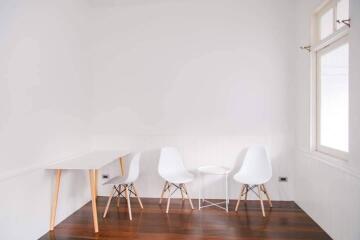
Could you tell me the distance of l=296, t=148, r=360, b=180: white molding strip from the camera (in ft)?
7.00

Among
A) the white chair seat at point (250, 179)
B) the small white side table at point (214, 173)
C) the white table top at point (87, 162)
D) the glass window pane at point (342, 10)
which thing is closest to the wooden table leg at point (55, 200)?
the white table top at point (87, 162)

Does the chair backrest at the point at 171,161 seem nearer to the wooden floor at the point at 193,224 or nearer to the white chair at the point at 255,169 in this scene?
the wooden floor at the point at 193,224

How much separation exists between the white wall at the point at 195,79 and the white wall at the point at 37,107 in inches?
21.7

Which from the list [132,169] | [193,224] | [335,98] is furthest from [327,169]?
[132,169]

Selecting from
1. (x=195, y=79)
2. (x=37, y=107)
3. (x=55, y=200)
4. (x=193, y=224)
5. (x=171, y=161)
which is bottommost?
(x=193, y=224)

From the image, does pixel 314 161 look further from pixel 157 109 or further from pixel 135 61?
pixel 135 61

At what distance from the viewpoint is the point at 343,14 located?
8.25 feet

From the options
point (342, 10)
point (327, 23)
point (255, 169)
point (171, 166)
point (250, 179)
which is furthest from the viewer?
point (171, 166)

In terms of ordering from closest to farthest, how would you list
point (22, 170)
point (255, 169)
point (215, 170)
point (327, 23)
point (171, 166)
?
point (22, 170) < point (327, 23) < point (215, 170) < point (255, 169) < point (171, 166)

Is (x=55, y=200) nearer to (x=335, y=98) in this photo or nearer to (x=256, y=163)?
(x=256, y=163)

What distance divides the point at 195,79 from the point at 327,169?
2073 millimetres

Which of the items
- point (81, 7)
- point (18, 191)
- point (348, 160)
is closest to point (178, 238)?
point (18, 191)

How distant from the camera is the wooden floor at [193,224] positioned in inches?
103

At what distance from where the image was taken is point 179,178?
10.8 feet
